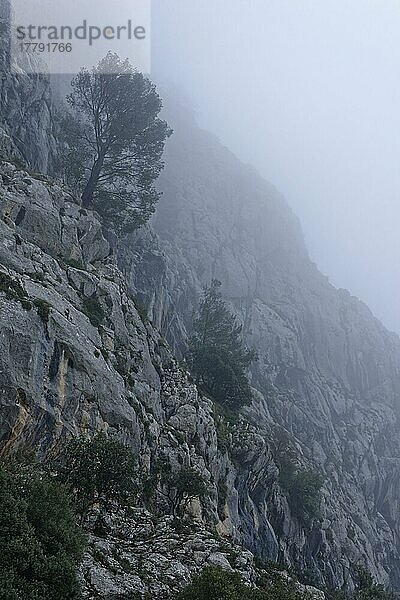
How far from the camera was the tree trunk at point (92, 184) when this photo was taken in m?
44.2

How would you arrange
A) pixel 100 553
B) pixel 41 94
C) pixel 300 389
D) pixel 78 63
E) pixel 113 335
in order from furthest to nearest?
1. pixel 300 389
2. pixel 78 63
3. pixel 41 94
4. pixel 113 335
5. pixel 100 553

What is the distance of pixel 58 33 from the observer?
72.5 meters

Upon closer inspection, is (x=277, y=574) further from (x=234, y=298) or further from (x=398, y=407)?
(x=398, y=407)

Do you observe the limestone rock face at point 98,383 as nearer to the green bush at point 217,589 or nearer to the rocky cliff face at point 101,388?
the rocky cliff face at point 101,388

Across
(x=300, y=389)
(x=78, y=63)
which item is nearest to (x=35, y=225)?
(x=78, y=63)

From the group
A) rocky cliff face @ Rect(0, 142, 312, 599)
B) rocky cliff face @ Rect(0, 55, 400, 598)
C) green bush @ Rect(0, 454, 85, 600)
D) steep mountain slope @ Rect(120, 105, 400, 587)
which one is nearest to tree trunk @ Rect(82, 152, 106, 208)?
rocky cliff face @ Rect(0, 142, 312, 599)

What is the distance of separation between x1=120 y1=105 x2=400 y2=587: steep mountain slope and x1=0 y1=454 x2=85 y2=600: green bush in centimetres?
2265

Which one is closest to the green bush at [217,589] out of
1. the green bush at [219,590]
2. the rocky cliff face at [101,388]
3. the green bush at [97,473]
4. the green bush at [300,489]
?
the green bush at [219,590]

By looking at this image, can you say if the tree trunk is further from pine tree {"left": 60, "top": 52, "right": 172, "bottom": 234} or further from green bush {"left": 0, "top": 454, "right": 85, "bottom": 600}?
green bush {"left": 0, "top": 454, "right": 85, "bottom": 600}

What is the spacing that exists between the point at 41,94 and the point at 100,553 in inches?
2243

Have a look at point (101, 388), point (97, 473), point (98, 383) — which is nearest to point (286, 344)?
point (101, 388)

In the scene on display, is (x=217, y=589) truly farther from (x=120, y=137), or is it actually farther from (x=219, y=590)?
(x=120, y=137)

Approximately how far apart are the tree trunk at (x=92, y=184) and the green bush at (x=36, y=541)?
33.5 meters

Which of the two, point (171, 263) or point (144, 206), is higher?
point (171, 263)
